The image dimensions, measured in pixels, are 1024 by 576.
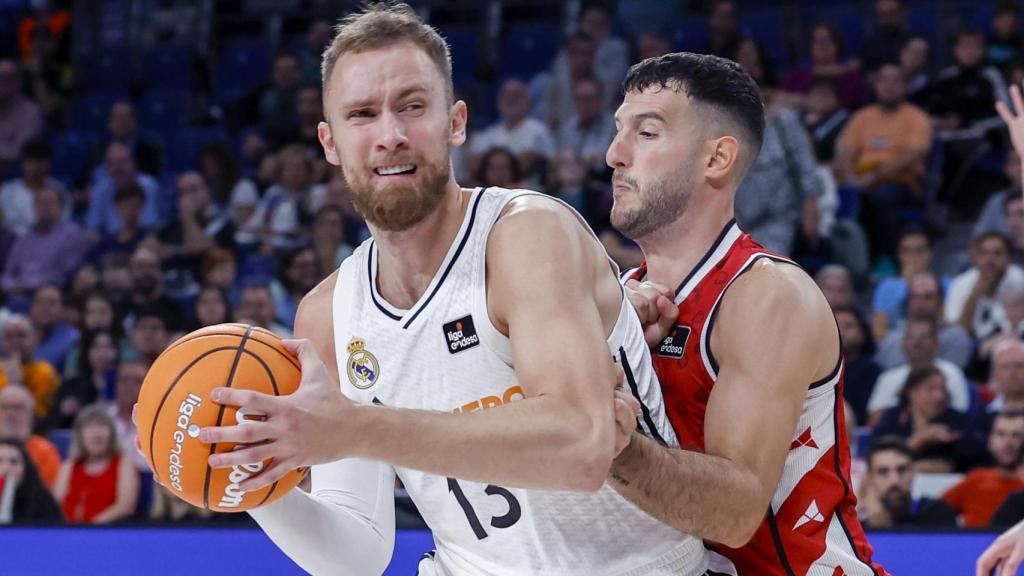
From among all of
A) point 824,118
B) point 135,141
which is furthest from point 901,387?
point 135,141

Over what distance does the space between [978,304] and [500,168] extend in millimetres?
3095

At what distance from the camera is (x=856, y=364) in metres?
6.97

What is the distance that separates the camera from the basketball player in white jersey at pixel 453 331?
8.30 ft

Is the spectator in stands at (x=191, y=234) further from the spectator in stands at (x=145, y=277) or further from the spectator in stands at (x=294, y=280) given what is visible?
the spectator in stands at (x=294, y=280)

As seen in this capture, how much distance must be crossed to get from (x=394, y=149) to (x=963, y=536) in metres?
2.47

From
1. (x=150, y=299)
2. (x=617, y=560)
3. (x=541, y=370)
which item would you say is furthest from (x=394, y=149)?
(x=150, y=299)

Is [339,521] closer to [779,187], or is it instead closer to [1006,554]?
[1006,554]

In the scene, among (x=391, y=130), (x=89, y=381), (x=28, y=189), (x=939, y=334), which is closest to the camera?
(x=391, y=130)

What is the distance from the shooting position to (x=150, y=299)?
339 inches

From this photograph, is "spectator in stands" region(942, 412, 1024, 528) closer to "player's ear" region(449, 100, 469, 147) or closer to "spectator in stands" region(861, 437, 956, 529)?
"spectator in stands" region(861, 437, 956, 529)

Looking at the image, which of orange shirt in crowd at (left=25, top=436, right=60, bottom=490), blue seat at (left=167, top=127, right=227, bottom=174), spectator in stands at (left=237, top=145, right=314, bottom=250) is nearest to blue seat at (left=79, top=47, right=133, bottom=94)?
blue seat at (left=167, top=127, right=227, bottom=174)

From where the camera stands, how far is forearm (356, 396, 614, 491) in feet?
7.06

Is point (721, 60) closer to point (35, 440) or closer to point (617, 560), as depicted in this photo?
point (617, 560)

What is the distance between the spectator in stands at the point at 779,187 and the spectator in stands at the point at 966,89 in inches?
58.0
